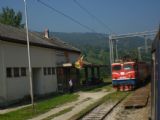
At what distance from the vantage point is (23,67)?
29.6 metres

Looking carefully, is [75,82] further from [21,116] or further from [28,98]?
[21,116]

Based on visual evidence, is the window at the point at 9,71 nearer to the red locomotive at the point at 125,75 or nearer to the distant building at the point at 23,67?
the distant building at the point at 23,67

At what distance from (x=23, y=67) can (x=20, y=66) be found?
2.22 ft

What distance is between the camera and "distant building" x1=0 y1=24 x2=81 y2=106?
26234mm

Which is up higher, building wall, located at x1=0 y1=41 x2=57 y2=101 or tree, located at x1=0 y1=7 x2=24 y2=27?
tree, located at x1=0 y1=7 x2=24 y2=27

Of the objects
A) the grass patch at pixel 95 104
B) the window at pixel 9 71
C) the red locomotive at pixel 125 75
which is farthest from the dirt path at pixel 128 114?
the red locomotive at pixel 125 75

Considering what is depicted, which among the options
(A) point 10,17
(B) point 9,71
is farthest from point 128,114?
(A) point 10,17

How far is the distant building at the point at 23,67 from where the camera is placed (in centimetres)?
2623

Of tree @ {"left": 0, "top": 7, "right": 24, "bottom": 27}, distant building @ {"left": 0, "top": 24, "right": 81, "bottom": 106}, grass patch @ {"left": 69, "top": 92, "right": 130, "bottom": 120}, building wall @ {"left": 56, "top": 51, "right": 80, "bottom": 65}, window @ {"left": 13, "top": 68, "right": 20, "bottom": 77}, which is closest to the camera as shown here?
grass patch @ {"left": 69, "top": 92, "right": 130, "bottom": 120}

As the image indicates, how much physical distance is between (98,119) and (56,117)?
2612 millimetres

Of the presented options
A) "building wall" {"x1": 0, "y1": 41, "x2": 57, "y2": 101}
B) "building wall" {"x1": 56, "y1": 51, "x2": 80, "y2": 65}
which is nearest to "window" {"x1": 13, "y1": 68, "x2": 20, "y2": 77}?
"building wall" {"x1": 0, "y1": 41, "x2": 57, "y2": 101}

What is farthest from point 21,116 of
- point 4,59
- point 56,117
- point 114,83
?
point 114,83

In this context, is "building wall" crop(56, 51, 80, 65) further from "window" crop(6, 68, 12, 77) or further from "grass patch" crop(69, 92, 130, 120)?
"window" crop(6, 68, 12, 77)

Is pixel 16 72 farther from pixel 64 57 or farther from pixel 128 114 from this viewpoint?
pixel 64 57
